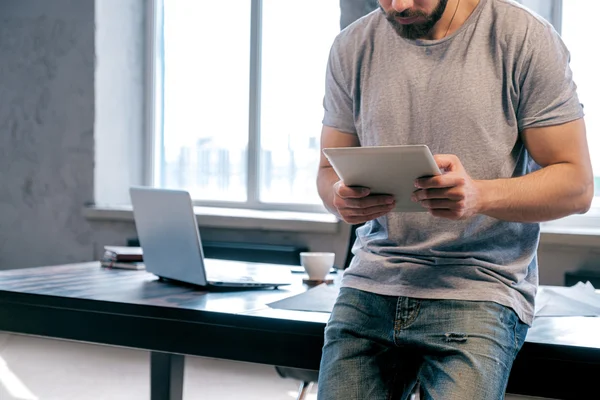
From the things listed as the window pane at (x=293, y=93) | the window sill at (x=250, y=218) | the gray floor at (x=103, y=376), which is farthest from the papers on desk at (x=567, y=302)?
the window pane at (x=293, y=93)

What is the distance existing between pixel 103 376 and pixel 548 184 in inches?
111

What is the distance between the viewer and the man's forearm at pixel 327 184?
1.47m

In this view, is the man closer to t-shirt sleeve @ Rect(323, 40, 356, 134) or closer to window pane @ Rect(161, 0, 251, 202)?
t-shirt sleeve @ Rect(323, 40, 356, 134)

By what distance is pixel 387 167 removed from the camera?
108 cm

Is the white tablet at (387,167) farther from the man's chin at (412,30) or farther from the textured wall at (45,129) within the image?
the textured wall at (45,129)

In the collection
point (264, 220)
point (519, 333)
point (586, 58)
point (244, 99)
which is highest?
point (586, 58)

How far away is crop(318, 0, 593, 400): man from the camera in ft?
3.83

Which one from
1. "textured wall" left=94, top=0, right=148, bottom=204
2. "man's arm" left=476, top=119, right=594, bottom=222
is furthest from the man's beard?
"textured wall" left=94, top=0, right=148, bottom=204

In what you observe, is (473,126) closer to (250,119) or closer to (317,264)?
(317,264)

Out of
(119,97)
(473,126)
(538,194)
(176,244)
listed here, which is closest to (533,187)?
(538,194)

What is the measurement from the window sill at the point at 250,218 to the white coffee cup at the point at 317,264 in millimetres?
1509

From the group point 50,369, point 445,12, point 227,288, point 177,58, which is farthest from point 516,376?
point 177,58

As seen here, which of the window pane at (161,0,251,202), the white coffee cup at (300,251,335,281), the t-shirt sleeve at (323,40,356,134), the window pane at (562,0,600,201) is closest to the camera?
the t-shirt sleeve at (323,40,356,134)

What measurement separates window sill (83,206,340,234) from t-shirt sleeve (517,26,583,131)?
2.21 metres
